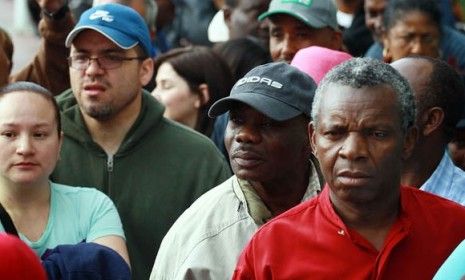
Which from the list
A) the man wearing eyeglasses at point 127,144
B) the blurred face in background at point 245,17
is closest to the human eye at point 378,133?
the man wearing eyeglasses at point 127,144

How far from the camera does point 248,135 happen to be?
516 centimetres

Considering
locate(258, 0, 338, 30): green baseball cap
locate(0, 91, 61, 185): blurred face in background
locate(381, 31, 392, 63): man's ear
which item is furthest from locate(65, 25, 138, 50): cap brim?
locate(381, 31, 392, 63): man's ear

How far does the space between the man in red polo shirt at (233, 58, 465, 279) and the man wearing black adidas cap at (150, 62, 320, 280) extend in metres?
0.57

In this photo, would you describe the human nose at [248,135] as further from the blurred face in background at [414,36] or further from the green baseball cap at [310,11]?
the blurred face in background at [414,36]

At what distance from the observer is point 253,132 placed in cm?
518

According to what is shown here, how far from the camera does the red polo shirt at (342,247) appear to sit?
433 cm

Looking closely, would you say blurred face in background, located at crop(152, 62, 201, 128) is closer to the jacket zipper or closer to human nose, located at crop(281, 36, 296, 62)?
human nose, located at crop(281, 36, 296, 62)

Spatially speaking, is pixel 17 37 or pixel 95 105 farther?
pixel 17 37

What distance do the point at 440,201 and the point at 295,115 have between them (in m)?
0.86

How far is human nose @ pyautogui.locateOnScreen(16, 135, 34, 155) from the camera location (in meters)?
5.62

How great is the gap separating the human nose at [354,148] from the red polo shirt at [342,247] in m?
0.20

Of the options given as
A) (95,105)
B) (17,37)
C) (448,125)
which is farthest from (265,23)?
(17,37)

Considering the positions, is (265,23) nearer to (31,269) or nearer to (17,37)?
(31,269)

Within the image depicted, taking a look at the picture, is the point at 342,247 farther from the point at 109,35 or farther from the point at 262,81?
the point at 109,35
